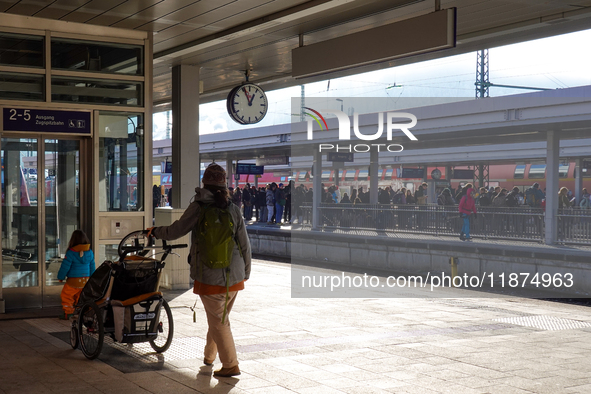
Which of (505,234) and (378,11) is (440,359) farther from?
(505,234)

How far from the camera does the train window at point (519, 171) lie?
25906 millimetres

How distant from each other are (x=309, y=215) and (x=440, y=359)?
17505 millimetres

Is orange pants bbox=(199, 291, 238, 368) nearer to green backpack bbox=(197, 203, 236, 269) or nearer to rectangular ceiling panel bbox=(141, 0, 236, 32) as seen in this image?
green backpack bbox=(197, 203, 236, 269)

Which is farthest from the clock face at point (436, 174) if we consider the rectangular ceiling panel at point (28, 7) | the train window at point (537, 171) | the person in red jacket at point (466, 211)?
the rectangular ceiling panel at point (28, 7)

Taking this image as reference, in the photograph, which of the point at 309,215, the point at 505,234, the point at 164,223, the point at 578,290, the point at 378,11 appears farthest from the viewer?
the point at 309,215

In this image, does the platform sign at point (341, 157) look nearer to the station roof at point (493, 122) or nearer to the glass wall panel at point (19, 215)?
the station roof at point (493, 122)

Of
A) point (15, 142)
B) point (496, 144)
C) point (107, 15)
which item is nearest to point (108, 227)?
point (15, 142)

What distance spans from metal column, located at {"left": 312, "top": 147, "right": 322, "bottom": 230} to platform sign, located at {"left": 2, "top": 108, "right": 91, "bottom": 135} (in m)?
13.0

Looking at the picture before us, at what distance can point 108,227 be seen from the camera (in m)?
8.80

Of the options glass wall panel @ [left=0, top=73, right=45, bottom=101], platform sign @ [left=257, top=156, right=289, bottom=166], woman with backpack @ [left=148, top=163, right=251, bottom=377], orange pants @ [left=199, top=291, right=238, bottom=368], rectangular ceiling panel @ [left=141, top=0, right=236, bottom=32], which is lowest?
orange pants @ [left=199, top=291, right=238, bottom=368]

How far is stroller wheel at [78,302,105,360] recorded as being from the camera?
5.84m

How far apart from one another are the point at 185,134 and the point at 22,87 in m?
3.21

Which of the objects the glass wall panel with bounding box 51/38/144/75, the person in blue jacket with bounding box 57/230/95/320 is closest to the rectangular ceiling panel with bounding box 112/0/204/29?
the glass wall panel with bounding box 51/38/144/75

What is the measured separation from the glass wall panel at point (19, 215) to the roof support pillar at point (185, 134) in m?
2.71
